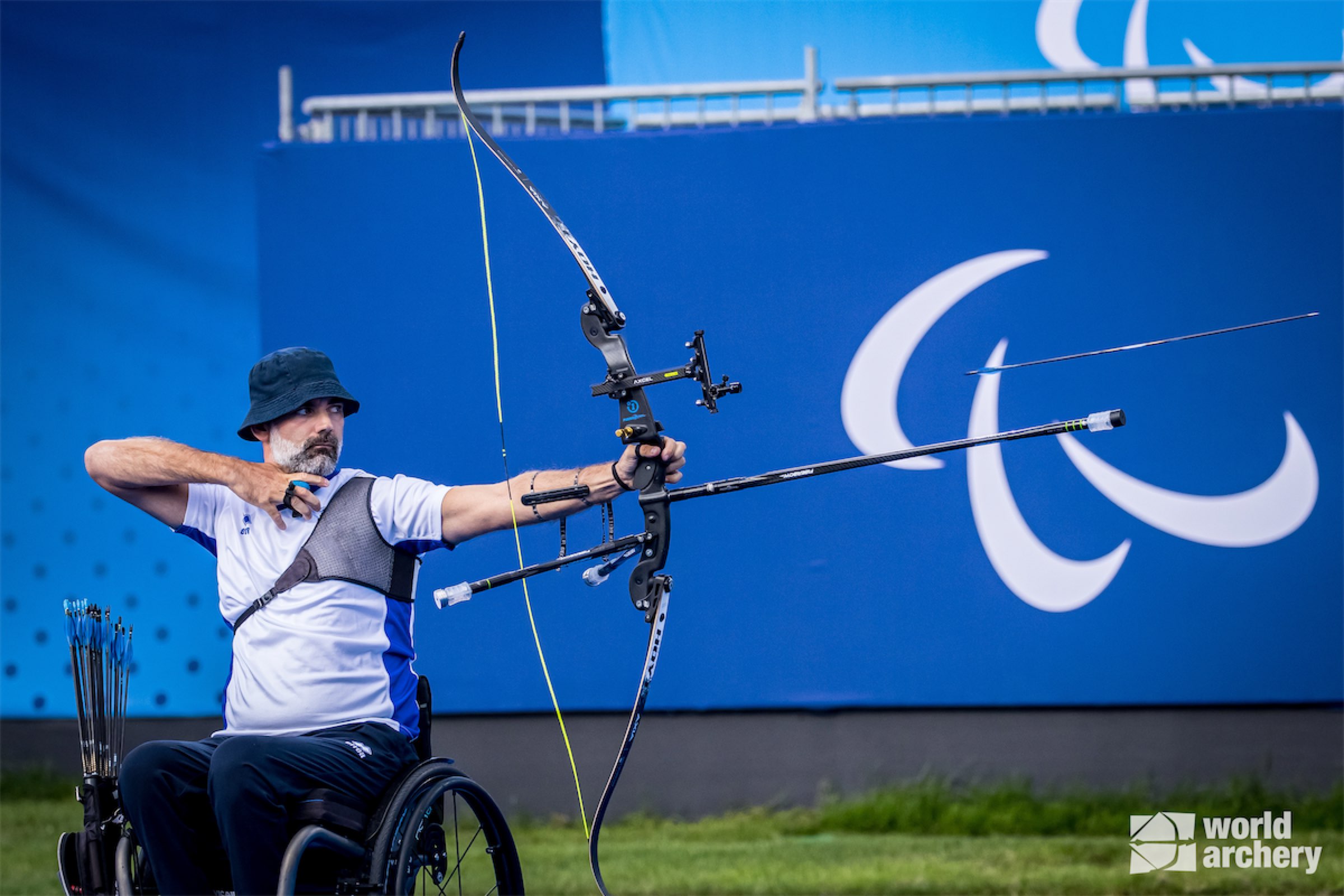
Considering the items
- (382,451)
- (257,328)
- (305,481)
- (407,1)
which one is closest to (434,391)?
(382,451)

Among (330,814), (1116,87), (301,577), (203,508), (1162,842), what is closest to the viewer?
(330,814)

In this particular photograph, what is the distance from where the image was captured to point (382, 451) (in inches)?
138

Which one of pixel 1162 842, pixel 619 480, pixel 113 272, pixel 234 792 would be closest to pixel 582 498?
pixel 619 480

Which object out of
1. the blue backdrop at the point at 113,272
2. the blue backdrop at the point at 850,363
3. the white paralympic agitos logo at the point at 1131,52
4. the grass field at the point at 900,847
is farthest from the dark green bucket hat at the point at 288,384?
the white paralympic agitos logo at the point at 1131,52

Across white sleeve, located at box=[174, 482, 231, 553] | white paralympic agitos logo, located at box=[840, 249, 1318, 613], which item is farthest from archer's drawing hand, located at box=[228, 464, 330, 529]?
white paralympic agitos logo, located at box=[840, 249, 1318, 613]

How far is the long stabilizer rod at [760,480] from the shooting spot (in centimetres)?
156

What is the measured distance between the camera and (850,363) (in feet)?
11.4

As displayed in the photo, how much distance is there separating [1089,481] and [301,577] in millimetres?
2296

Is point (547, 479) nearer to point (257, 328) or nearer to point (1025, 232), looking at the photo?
point (1025, 232)

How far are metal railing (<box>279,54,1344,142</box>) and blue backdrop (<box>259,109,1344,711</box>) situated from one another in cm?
11

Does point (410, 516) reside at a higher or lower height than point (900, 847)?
higher

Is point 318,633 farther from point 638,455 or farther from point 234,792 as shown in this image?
point 638,455

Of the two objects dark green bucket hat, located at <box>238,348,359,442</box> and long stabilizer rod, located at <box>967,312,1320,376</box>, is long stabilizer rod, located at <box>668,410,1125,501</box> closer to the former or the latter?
long stabilizer rod, located at <box>967,312,1320,376</box>

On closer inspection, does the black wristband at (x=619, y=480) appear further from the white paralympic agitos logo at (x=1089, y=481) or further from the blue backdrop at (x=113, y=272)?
the blue backdrop at (x=113, y=272)
